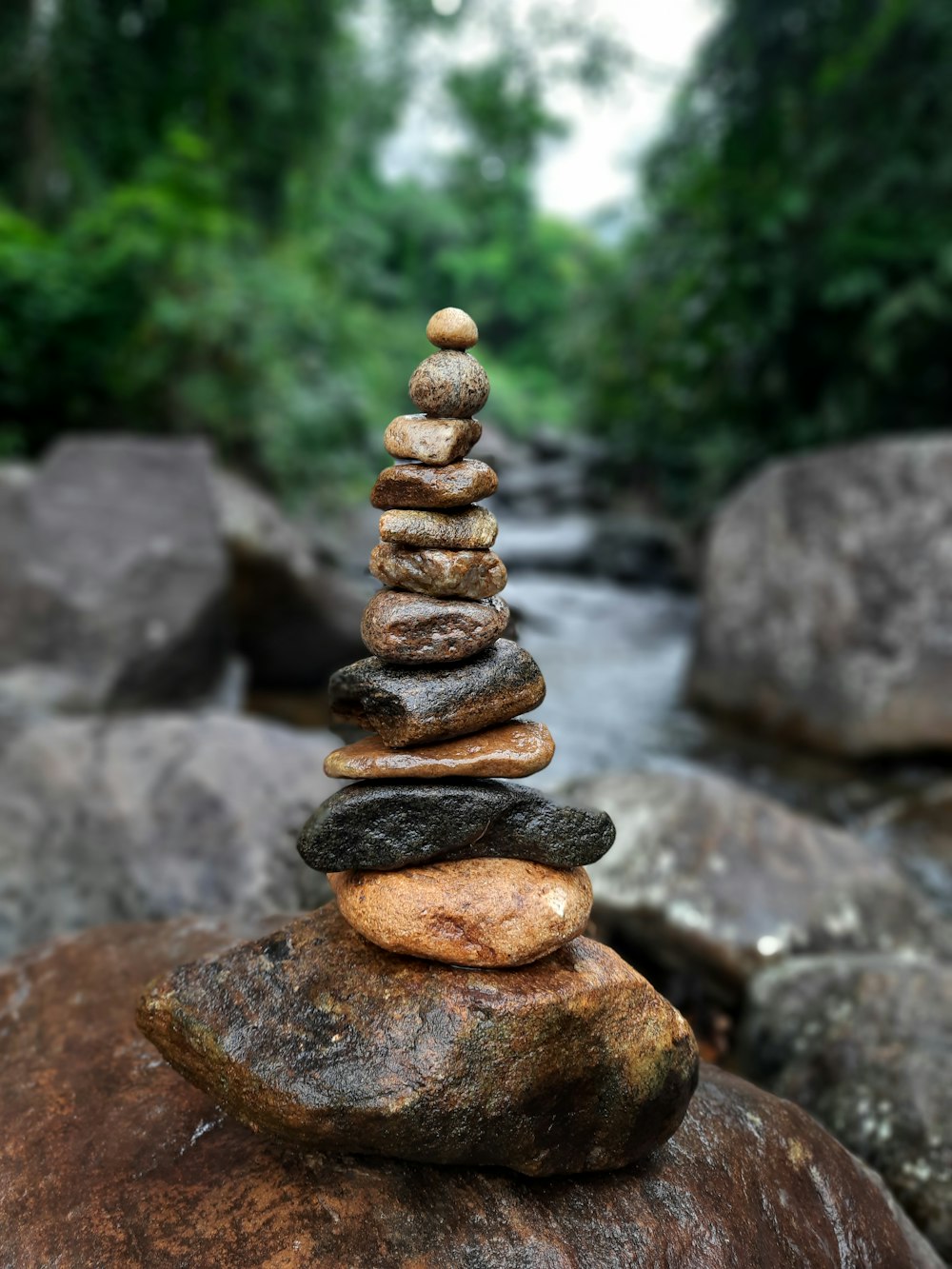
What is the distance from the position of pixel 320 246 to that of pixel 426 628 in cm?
1604

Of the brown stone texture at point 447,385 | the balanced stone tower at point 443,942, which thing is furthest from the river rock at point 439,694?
the brown stone texture at point 447,385

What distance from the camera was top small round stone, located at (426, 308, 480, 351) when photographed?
2.39 m

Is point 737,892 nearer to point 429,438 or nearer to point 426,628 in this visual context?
point 426,628

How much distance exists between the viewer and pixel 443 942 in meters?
2.33

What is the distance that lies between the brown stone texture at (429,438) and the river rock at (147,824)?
204cm

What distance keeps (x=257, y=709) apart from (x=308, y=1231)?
22.6 feet

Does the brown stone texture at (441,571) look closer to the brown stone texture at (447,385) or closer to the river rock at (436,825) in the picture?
the brown stone texture at (447,385)

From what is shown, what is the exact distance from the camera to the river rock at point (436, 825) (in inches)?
93.6

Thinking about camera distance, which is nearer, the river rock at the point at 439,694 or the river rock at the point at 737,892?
the river rock at the point at 439,694

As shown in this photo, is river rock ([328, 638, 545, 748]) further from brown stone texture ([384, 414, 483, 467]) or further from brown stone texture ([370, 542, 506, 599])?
A: brown stone texture ([384, 414, 483, 467])

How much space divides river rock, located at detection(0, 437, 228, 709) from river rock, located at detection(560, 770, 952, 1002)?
4.21 meters

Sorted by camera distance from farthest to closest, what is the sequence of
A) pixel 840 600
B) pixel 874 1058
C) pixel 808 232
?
pixel 808 232
pixel 840 600
pixel 874 1058

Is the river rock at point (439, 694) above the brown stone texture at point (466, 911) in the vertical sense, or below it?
above

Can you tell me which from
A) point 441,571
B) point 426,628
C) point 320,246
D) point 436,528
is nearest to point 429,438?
point 436,528
